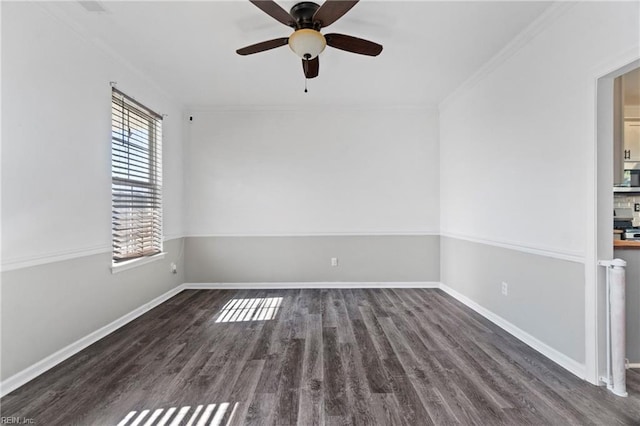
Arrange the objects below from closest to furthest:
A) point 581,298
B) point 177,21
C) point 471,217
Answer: point 581,298, point 177,21, point 471,217

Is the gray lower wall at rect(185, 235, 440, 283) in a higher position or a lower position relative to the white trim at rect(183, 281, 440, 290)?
higher

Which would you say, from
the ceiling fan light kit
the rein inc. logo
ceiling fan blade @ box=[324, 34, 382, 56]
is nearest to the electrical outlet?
ceiling fan blade @ box=[324, 34, 382, 56]

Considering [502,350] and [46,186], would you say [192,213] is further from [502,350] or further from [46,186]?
[502,350]

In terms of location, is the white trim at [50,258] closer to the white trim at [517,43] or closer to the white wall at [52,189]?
the white wall at [52,189]

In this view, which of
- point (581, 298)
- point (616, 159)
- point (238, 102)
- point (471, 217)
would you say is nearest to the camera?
point (581, 298)

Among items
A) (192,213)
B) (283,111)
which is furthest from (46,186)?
(283,111)

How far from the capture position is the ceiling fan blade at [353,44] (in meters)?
2.21

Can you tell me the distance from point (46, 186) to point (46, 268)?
60 centimetres

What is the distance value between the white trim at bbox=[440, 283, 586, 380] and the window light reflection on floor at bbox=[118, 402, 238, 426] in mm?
2310

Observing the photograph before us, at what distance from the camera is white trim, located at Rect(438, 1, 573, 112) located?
7.07 feet

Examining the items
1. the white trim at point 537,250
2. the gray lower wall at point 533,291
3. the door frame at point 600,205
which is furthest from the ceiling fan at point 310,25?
the gray lower wall at point 533,291

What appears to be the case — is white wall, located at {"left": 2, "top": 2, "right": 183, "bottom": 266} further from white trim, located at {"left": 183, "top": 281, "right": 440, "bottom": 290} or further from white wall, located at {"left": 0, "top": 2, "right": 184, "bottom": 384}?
white trim, located at {"left": 183, "top": 281, "right": 440, "bottom": 290}

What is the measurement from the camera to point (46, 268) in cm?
212

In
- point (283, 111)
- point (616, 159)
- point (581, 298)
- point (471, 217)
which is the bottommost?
point (581, 298)
